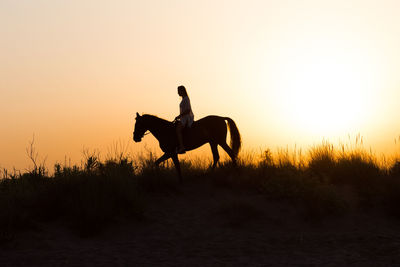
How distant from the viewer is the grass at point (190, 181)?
11.3m

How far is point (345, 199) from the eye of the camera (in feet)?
43.9

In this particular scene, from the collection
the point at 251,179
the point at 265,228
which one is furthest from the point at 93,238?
the point at 251,179

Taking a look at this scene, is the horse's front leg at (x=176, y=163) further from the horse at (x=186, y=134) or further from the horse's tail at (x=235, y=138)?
the horse's tail at (x=235, y=138)

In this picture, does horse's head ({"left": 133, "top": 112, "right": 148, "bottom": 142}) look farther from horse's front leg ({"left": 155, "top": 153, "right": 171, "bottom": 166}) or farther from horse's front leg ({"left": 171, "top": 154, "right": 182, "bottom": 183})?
horse's front leg ({"left": 171, "top": 154, "right": 182, "bottom": 183})

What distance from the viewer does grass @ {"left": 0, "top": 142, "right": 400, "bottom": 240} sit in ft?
37.1

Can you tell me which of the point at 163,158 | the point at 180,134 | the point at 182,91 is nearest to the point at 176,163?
the point at 163,158

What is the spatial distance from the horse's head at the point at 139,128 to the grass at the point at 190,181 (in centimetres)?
73

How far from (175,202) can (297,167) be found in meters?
4.47

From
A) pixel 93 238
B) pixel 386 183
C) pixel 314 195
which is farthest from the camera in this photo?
pixel 386 183

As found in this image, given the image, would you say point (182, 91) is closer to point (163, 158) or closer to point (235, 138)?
point (163, 158)

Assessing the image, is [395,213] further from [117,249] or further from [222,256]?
[117,249]

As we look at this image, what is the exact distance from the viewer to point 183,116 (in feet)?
47.0

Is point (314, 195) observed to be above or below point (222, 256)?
above

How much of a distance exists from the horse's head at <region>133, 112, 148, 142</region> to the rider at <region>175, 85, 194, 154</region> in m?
1.07
